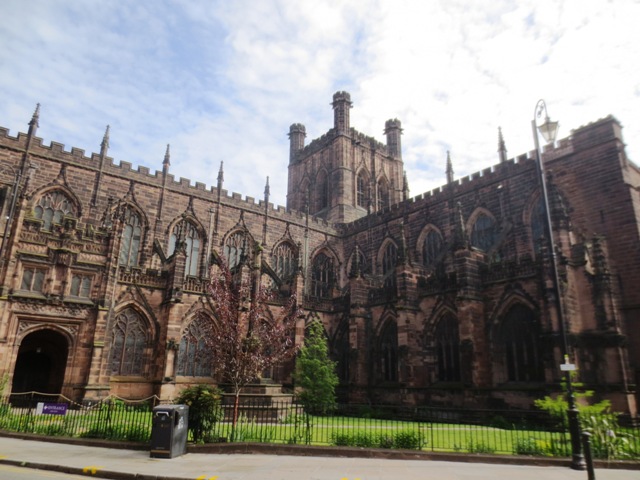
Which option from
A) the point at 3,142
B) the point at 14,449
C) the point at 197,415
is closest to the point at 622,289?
the point at 197,415

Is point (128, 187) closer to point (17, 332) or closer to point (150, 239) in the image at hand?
point (150, 239)

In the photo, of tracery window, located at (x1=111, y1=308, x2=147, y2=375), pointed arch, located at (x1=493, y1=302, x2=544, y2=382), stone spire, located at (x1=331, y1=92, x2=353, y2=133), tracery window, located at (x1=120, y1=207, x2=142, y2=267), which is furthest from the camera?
stone spire, located at (x1=331, y1=92, x2=353, y2=133)

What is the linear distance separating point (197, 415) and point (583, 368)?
16831 millimetres

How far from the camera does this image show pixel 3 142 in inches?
1057

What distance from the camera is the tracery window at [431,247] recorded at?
33.6 metres

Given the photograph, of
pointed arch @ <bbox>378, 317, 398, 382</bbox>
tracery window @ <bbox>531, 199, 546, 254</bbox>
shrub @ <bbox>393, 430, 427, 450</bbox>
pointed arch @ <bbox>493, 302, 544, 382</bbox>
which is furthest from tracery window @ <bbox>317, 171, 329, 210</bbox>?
shrub @ <bbox>393, 430, 427, 450</bbox>

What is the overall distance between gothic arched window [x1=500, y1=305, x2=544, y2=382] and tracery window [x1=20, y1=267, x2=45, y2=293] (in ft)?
75.5

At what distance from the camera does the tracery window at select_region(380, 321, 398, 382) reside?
94.7ft

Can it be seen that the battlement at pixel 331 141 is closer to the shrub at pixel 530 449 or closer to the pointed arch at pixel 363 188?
the pointed arch at pixel 363 188

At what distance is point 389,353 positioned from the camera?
1155 inches

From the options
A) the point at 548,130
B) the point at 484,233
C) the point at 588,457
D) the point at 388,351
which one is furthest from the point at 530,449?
the point at 484,233

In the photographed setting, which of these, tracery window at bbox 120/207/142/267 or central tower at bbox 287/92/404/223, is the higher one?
central tower at bbox 287/92/404/223

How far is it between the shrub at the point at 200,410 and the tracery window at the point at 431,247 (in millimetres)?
22963

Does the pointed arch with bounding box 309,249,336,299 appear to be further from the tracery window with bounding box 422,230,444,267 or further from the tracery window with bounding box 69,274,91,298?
the tracery window with bounding box 69,274,91,298
